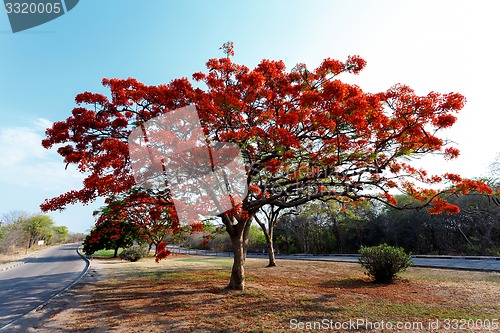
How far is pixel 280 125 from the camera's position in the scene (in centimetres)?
802

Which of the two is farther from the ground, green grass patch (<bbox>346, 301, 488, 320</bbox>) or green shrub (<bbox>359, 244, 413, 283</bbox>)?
green shrub (<bbox>359, 244, 413, 283</bbox>)

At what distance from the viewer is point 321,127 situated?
8.18 meters

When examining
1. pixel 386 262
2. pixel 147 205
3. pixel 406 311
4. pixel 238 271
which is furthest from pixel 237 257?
pixel 386 262

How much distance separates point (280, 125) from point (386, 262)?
22.4ft

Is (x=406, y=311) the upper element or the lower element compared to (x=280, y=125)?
lower

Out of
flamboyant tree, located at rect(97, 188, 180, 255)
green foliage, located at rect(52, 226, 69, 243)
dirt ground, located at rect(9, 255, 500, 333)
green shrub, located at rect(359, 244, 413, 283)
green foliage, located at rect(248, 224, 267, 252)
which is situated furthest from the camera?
green foliage, located at rect(52, 226, 69, 243)

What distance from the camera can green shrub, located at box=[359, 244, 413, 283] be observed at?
34.5ft

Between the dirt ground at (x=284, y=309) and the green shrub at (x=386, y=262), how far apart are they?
45cm

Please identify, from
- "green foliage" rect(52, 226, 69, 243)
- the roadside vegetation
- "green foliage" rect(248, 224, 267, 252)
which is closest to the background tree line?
the roadside vegetation

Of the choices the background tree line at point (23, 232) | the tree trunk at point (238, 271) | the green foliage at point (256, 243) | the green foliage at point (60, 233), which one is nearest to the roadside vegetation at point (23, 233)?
the background tree line at point (23, 232)

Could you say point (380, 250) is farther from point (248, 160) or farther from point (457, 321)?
point (248, 160)

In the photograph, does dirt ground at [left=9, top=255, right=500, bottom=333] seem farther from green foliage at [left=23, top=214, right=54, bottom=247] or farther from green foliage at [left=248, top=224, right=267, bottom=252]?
green foliage at [left=23, top=214, right=54, bottom=247]

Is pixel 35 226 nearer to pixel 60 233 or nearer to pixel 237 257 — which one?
pixel 60 233

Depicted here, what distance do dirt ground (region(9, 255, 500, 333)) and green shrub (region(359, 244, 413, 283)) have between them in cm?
45
